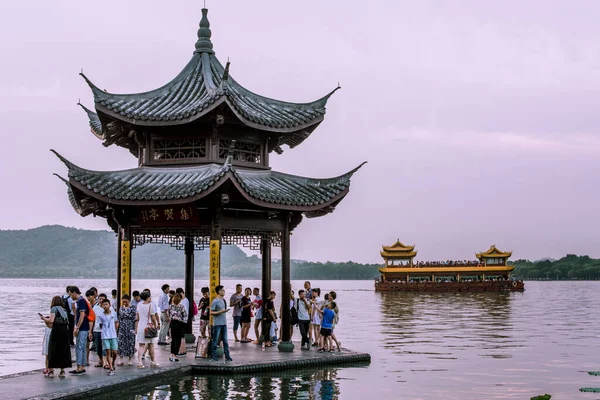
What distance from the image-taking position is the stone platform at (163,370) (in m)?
14.9

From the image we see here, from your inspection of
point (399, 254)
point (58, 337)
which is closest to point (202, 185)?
point (58, 337)

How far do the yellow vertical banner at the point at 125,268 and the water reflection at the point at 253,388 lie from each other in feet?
13.1

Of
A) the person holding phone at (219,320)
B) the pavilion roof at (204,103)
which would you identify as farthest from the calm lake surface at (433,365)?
the pavilion roof at (204,103)

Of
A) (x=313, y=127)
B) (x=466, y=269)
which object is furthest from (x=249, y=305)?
(x=466, y=269)

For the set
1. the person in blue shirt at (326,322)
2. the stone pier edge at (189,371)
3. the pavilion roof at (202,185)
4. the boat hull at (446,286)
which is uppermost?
the pavilion roof at (202,185)

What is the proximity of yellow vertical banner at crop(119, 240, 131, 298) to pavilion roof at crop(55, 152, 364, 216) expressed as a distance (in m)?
1.53

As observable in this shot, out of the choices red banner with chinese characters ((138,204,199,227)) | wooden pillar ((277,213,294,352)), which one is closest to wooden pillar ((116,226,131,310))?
red banner with chinese characters ((138,204,199,227))

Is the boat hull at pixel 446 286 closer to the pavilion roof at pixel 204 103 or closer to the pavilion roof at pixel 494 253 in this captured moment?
the pavilion roof at pixel 494 253

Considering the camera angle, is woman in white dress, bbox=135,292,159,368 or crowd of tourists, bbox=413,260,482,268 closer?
woman in white dress, bbox=135,292,159,368

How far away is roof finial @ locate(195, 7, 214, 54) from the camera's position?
24.7 meters

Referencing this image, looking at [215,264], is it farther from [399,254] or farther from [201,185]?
[399,254]

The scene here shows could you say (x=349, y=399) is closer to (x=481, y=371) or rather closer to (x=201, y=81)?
(x=481, y=371)

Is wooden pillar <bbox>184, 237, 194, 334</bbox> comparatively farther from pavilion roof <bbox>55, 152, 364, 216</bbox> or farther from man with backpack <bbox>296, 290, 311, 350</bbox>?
man with backpack <bbox>296, 290, 311, 350</bbox>

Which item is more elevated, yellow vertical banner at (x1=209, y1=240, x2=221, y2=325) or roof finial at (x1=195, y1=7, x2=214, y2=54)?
roof finial at (x1=195, y1=7, x2=214, y2=54)
